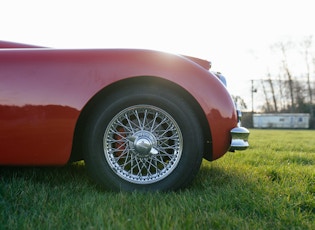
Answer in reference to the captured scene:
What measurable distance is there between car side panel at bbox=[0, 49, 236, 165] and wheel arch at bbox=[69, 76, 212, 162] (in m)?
0.06

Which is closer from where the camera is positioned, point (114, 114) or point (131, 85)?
point (114, 114)

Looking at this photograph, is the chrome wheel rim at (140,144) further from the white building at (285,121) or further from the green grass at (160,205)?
the white building at (285,121)

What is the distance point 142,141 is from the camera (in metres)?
2.49

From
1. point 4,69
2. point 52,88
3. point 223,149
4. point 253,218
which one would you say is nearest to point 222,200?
point 253,218

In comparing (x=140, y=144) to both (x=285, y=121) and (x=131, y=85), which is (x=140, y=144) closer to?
(x=131, y=85)

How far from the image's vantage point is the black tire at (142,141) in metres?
2.45

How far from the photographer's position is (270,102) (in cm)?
4512

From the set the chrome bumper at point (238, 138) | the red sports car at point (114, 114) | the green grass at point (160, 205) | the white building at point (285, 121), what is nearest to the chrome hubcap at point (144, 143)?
the red sports car at point (114, 114)

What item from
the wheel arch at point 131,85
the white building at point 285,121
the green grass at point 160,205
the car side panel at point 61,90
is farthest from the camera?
the white building at point 285,121

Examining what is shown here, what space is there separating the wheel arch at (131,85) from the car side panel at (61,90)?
62 mm

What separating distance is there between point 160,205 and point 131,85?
Answer: 37.9 inches

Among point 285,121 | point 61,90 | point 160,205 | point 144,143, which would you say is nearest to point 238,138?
point 144,143

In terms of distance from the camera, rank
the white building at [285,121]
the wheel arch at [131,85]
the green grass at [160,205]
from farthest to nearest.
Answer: the white building at [285,121] < the wheel arch at [131,85] < the green grass at [160,205]

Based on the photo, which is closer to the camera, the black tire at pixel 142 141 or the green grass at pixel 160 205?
the green grass at pixel 160 205
